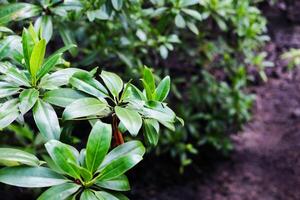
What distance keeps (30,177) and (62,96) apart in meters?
0.20

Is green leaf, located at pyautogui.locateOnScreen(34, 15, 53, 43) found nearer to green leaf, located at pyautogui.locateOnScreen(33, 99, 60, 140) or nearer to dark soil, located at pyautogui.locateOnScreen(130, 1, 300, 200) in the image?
green leaf, located at pyautogui.locateOnScreen(33, 99, 60, 140)

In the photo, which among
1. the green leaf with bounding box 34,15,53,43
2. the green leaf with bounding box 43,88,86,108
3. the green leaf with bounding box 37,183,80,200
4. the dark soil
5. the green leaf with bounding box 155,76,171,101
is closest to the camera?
the green leaf with bounding box 37,183,80,200

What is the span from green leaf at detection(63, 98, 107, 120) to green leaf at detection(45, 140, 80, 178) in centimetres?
6

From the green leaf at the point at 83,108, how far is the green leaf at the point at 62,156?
63 mm

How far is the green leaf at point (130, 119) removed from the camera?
892 mm

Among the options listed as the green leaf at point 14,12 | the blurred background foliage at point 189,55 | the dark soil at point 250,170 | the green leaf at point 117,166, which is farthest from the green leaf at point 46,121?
the dark soil at point 250,170

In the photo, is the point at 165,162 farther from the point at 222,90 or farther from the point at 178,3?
the point at 178,3

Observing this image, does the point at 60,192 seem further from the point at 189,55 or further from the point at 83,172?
the point at 189,55

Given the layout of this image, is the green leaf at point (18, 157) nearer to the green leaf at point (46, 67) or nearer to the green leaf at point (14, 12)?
the green leaf at point (46, 67)

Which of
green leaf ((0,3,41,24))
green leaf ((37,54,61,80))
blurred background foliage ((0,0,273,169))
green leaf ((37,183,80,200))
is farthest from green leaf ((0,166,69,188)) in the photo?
blurred background foliage ((0,0,273,169))

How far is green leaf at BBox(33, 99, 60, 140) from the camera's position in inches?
36.7

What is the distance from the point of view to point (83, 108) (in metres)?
0.92

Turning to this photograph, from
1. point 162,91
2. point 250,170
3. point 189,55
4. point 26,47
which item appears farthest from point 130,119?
point 250,170

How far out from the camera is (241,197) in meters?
2.67
